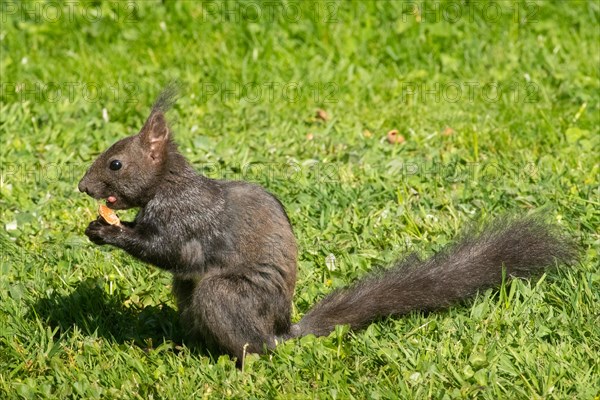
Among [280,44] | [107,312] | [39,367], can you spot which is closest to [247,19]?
[280,44]

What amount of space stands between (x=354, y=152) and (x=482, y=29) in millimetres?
1739

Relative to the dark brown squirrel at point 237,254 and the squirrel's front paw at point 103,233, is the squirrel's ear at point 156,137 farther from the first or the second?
the squirrel's front paw at point 103,233

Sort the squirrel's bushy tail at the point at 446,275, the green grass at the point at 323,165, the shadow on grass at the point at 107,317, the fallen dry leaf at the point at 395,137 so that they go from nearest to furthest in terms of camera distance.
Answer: the green grass at the point at 323,165 < the squirrel's bushy tail at the point at 446,275 < the shadow on grass at the point at 107,317 < the fallen dry leaf at the point at 395,137

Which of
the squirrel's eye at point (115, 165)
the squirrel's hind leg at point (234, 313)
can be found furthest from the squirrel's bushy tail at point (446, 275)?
the squirrel's eye at point (115, 165)

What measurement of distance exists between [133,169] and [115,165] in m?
0.07

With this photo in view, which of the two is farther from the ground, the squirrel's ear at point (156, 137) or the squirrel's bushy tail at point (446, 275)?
the squirrel's ear at point (156, 137)

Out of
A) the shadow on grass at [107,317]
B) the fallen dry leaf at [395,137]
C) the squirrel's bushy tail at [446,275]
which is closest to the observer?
the squirrel's bushy tail at [446,275]

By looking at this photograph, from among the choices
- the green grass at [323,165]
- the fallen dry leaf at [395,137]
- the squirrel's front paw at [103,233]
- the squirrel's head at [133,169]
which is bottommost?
the fallen dry leaf at [395,137]

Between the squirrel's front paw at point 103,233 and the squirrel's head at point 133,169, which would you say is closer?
the squirrel's front paw at point 103,233

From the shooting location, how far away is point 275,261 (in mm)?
4051

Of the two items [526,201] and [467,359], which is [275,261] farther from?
[526,201]

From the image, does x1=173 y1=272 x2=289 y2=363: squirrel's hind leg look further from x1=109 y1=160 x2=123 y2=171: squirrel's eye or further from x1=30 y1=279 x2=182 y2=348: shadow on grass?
x1=109 y1=160 x2=123 y2=171: squirrel's eye

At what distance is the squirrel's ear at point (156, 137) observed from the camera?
4.07 m

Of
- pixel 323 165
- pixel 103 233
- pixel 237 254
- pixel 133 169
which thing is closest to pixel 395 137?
pixel 323 165
